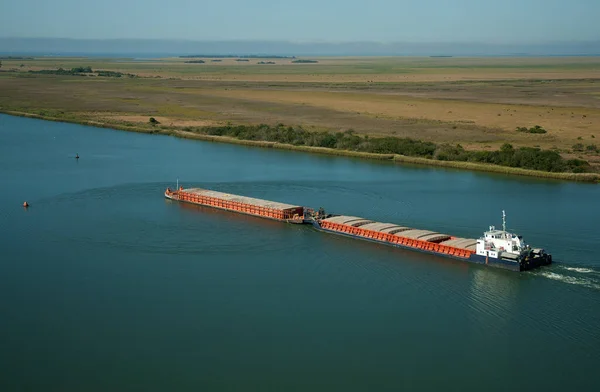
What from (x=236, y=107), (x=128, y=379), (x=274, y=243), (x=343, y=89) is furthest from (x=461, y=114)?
(x=128, y=379)

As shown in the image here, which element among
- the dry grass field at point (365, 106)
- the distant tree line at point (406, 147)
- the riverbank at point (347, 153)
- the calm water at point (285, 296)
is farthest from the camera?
the dry grass field at point (365, 106)

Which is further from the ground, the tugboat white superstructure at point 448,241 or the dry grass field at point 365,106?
the dry grass field at point 365,106

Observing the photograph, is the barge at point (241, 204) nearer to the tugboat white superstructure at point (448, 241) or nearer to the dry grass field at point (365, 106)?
the tugboat white superstructure at point (448, 241)

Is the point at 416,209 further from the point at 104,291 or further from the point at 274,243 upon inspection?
the point at 104,291

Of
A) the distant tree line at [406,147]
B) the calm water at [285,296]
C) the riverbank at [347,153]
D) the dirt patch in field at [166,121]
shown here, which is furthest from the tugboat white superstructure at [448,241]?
the dirt patch in field at [166,121]

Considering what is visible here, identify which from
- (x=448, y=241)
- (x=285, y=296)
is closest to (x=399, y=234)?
(x=448, y=241)

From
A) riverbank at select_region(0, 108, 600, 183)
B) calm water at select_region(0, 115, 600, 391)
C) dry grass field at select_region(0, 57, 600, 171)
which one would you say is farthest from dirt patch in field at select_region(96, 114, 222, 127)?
calm water at select_region(0, 115, 600, 391)
